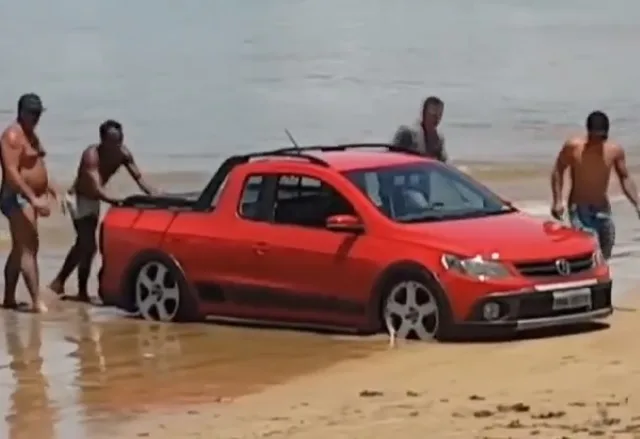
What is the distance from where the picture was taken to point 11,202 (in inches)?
648

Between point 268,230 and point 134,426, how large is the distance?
3920mm

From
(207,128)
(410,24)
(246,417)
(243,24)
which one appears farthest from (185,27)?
(246,417)

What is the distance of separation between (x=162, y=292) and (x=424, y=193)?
2237 mm

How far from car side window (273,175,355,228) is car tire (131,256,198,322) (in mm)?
1006

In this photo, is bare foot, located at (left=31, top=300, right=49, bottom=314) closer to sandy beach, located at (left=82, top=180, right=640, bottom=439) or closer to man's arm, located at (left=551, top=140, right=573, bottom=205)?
sandy beach, located at (left=82, top=180, right=640, bottom=439)

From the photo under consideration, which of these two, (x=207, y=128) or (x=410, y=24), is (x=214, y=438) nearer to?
(x=207, y=128)

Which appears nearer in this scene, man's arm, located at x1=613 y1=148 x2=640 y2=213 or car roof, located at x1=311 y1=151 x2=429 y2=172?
car roof, located at x1=311 y1=151 x2=429 y2=172

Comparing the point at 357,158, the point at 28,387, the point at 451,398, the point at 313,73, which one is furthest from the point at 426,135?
the point at 313,73

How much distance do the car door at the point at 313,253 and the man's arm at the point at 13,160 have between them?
1.93 metres

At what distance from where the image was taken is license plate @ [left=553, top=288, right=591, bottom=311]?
47.9ft

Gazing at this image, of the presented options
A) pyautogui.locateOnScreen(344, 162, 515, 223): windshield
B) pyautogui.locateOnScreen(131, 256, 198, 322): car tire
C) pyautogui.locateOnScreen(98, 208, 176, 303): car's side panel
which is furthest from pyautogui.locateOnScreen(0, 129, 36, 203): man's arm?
pyautogui.locateOnScreen(344, 162, 515, 223): windshield

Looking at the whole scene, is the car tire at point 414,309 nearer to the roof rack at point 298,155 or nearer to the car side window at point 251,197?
the roof rack at point 298,155

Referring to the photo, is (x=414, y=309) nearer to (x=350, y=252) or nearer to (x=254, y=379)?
(x=350, y=252)

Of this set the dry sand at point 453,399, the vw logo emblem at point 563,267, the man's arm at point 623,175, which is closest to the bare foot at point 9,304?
the dry sand at point 453,399
